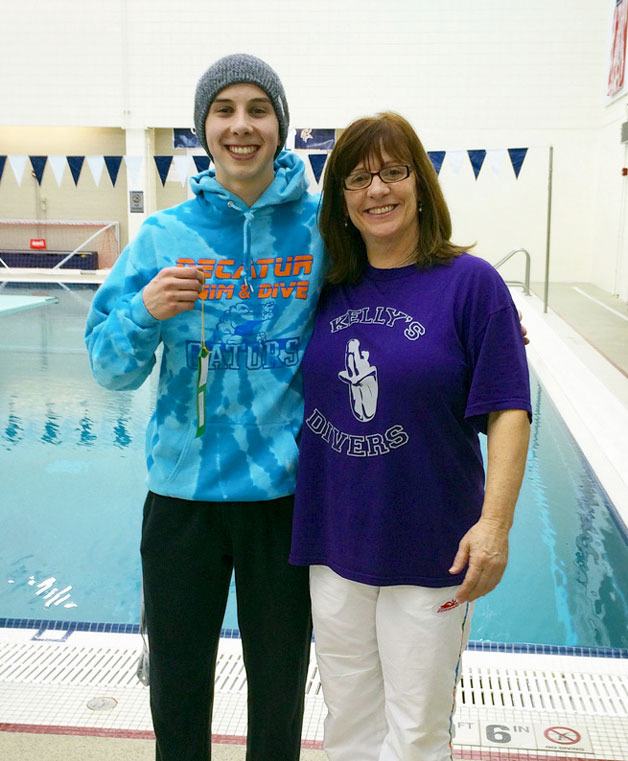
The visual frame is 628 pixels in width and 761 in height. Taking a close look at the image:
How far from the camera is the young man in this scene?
1.49m

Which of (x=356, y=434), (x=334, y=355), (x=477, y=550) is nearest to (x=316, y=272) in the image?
(x=334, y=355)

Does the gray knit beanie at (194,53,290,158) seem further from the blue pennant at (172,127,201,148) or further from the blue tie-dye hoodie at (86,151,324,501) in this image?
the blue pennant at (172,127,201,148)

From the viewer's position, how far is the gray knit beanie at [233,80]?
146 centimetres

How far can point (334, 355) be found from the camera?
4.62 feet

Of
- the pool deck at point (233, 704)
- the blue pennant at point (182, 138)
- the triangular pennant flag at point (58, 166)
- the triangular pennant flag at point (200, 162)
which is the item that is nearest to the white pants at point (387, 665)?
the pool deck at point (233, 704)

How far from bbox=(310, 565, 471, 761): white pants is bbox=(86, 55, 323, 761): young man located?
0.11m

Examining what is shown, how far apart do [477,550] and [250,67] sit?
933 millimetres

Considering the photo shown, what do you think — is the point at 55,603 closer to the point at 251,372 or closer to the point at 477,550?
the point at 251,372

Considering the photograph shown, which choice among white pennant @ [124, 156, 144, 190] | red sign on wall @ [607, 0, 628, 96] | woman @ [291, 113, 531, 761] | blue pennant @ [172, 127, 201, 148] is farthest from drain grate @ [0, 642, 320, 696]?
blue pennant @ [172, 127, 201, 148]

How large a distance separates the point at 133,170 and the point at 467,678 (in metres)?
14.0

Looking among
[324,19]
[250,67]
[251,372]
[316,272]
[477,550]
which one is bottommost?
[477,550]

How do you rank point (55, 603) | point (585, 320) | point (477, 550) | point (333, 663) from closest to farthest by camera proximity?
point (477, 550) → point (333, 663) → point (55, 603) → point (585, 320)

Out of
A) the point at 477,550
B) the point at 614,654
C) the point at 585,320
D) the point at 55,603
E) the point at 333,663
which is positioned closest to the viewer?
the point at 477,550

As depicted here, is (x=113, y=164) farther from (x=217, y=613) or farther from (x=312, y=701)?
(x=217, y=613)
